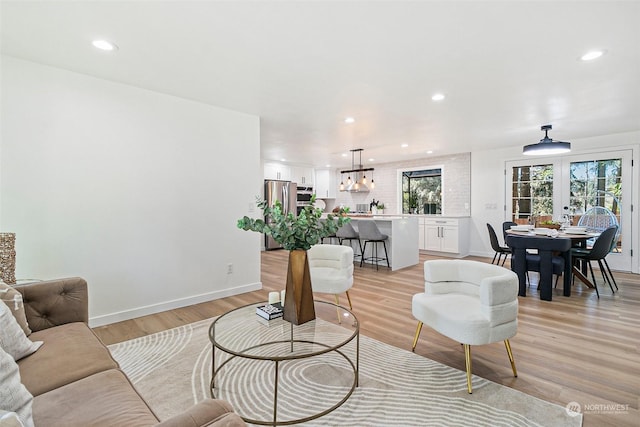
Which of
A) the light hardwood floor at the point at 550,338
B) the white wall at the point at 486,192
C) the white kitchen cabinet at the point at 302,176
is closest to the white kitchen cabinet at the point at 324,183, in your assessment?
the white kitchen cabinet at the point at 302,176

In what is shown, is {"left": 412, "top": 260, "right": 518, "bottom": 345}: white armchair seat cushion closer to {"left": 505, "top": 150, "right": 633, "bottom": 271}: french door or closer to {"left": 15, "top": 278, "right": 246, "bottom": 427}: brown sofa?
{"left": 15, "top": 278, "right": 246, "bottom": 427}: brown sofa

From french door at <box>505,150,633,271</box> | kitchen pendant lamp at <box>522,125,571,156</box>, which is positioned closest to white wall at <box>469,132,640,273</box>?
french door at <box>505,150,633,271</box>

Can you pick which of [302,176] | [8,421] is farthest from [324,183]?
[8,421]

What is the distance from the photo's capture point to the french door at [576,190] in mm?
5355

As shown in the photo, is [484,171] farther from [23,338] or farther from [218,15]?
[23,338]

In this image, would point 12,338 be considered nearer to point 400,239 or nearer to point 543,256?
point 543,256

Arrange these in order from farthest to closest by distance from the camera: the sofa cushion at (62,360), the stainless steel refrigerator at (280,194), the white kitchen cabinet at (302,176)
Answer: the white kitchen cabinet at (302,176) < the stainless steel refrigerator at (280,194) < the sofa cushion at (62,360)

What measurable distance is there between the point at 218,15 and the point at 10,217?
95.2 inches

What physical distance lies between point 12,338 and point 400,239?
519cm

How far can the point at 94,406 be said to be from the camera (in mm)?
1205

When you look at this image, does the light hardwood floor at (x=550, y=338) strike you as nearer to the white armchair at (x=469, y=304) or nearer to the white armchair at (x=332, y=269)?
the white armchair at (x=469, y=304)

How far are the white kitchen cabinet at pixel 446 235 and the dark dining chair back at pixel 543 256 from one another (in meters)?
2.55

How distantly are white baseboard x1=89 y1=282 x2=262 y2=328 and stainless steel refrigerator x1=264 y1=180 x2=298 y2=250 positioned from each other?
11.6ft

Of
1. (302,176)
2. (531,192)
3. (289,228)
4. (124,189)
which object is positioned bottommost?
(289,228)
